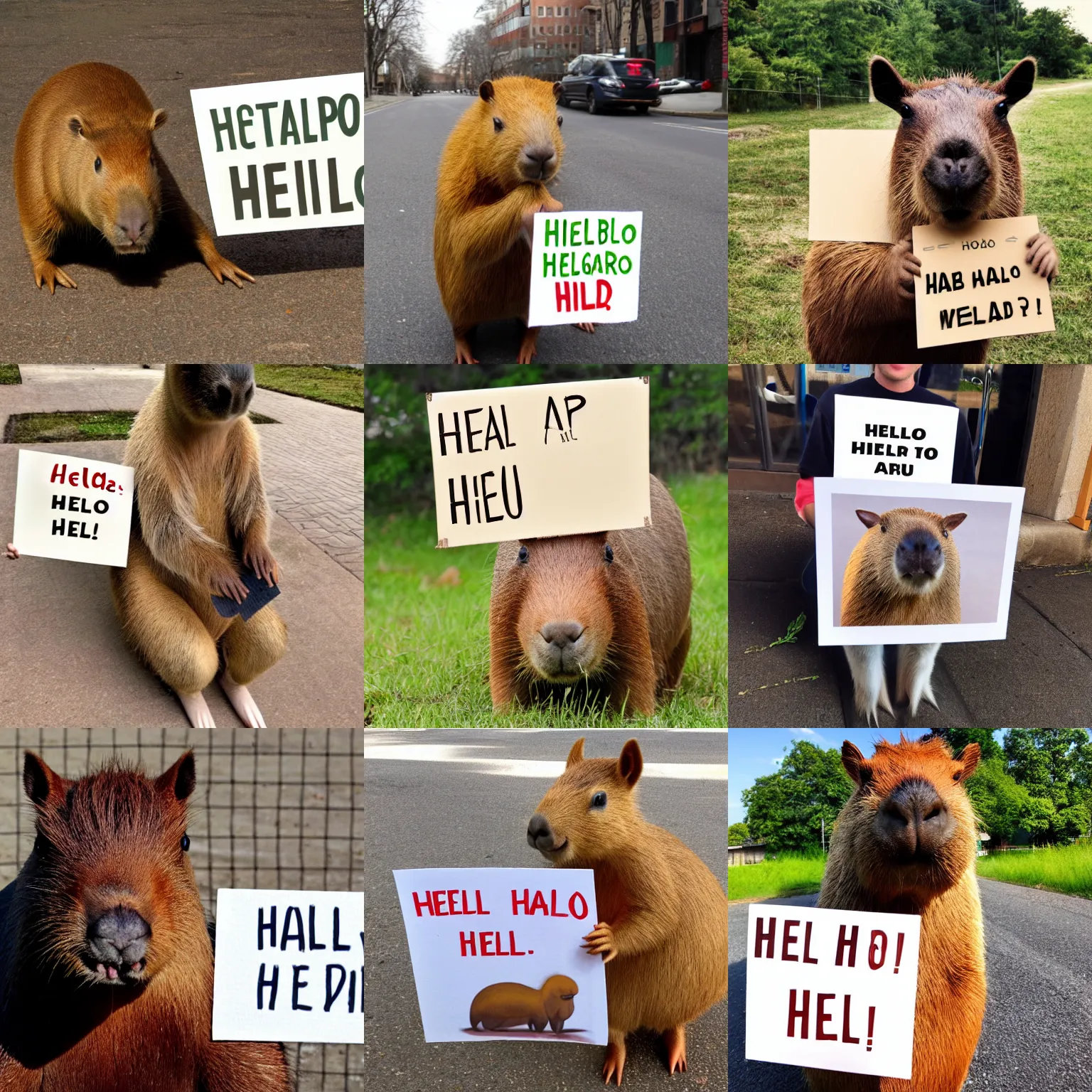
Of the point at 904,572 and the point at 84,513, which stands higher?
the point at 84,513

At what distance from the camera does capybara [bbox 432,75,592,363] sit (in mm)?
3596

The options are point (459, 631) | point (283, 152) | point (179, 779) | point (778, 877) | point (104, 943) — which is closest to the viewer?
point (104, 943)

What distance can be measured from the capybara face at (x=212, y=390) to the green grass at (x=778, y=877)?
2.48 metres

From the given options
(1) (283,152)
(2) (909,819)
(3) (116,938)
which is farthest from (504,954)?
(1) (283,152)

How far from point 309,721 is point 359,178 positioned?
2.01 metres

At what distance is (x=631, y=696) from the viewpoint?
3980 millimetres

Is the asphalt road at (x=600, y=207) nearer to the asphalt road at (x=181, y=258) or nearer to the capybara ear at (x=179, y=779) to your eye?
the asphalt road at (x=181, y=258)

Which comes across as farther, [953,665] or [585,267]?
[953,665]

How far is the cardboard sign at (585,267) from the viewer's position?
3.80 metres

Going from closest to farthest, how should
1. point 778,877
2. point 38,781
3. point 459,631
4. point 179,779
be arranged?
point 38,781
point 179,779
point 778,877
point 459,631

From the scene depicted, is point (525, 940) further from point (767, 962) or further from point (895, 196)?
point (895, 196)

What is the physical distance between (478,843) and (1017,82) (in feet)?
10.8

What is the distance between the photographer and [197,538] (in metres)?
3.85

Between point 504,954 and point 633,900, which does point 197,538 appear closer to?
point 504,954
